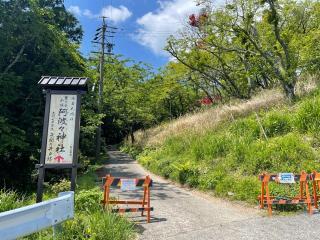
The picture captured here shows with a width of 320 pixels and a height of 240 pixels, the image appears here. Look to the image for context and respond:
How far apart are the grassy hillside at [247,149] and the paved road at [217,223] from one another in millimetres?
1141

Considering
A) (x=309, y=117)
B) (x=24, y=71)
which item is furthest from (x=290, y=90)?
(x=24, y=71)

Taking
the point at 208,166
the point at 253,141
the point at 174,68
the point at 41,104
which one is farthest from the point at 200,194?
the point at 174,68

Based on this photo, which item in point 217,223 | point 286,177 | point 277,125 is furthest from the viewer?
point 277,125

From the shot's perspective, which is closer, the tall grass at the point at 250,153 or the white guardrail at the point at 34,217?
the white guardrail at the point at 34,217

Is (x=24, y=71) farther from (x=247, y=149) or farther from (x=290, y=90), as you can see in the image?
(x=290, y=90)

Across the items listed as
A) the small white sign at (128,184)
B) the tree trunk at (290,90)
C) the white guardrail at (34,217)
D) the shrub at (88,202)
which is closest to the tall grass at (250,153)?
the tree trunk at (290,90)

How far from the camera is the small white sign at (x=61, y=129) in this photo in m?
6.57

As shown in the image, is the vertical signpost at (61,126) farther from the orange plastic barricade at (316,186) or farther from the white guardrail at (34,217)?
the orange plastic barricade at (316,186)

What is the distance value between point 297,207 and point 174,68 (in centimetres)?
2844

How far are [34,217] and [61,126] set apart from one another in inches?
95.5

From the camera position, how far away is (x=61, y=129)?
668cm

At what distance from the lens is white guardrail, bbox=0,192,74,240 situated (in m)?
4.08

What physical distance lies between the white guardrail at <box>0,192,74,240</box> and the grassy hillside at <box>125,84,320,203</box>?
17.8 ft

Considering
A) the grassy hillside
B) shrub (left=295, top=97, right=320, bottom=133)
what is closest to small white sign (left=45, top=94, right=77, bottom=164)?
the grassy hillside
